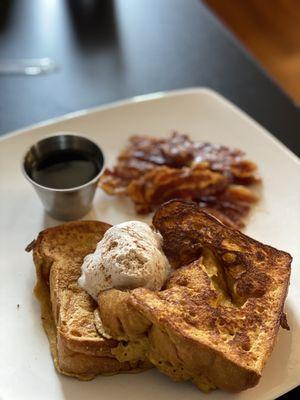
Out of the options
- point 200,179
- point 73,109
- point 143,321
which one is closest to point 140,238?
point 143,321

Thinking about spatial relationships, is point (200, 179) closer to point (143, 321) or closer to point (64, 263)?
point (64, 263)

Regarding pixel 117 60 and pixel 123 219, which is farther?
pixel 117 60

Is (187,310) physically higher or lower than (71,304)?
higher

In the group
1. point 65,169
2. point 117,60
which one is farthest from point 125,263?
point 117,60

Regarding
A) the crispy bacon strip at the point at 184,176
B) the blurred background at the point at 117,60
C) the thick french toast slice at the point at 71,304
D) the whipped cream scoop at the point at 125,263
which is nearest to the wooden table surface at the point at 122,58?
the blurred background at the point at 117,60

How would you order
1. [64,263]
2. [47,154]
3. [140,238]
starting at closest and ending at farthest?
[140,238]
[64,263]
[47,154]

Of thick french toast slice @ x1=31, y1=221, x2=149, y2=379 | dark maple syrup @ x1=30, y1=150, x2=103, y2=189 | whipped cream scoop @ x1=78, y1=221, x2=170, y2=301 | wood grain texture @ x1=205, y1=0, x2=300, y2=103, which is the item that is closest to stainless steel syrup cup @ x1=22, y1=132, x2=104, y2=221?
dark maple syrup @ x1=30, y1=150, x2=103, y2=189

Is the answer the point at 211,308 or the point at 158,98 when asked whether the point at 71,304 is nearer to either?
the point at 211,308

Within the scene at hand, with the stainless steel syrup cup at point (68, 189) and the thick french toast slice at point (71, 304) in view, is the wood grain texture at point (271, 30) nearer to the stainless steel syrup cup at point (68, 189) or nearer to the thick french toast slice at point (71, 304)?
the stainless steel syrup cup at point (68, 189)
